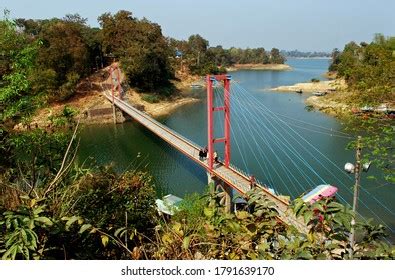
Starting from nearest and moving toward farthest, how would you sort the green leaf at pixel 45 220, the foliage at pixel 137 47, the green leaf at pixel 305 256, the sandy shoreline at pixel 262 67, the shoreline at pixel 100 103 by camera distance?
the green leaf at pixel 305 256 < the green leaf at pixel 45 220 < the shoreline at pixel 100 103 < the foliage at pixel 137 47 < the sandy shoreline at pixel 262 67

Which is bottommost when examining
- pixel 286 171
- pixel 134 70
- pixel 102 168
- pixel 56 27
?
pixel 286 171

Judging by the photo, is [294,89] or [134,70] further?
[294,89]

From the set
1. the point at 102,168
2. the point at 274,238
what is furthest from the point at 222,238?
the point at 102,168

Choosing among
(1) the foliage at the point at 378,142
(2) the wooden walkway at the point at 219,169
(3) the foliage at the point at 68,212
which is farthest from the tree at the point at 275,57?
(3) the foliage at the point at 68,212

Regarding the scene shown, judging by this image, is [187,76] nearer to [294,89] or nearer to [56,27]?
[294,89]

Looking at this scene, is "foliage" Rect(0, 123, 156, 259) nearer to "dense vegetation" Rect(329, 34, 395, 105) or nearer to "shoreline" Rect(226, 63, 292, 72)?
"dense vegetation" Rect(329, 34, 395, 105)

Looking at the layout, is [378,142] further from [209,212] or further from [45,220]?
[45,220]

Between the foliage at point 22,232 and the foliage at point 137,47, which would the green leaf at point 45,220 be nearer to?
the foliage at point 22,232

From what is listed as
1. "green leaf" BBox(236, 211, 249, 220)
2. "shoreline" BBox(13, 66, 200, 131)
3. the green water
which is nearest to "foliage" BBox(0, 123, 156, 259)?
"green leaf" BBox(236, 211, 249, 220)
